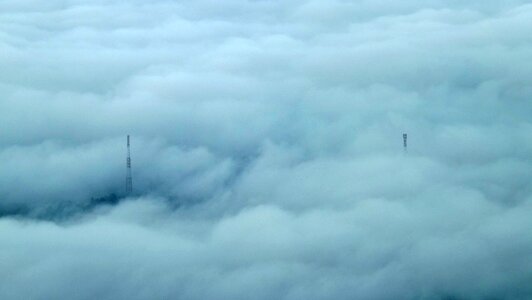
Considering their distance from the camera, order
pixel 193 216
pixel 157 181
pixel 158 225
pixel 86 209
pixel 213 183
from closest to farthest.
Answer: pixel 158 225
pixel 193 216
pixel 86 209
pixel 213 183
pixel 157 181

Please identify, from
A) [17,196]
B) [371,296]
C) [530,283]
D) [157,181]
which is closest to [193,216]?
[157,181]

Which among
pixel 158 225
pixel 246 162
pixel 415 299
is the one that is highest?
pixel 246 162

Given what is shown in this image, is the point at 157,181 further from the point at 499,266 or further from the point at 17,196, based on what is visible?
the point at 499,266

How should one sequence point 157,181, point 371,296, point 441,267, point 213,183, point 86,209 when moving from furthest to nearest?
point 157,181
point 213,183
point 86,209
point 441,267
point 371,296

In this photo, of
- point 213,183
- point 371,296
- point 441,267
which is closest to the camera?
point 371,296

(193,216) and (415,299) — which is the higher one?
(193,216)

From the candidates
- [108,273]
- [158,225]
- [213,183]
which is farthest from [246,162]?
[108,273]

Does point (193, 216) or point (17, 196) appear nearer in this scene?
point (193, 216)

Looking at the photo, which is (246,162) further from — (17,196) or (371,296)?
(371,296)

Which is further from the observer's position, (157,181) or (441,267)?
(157,181)
